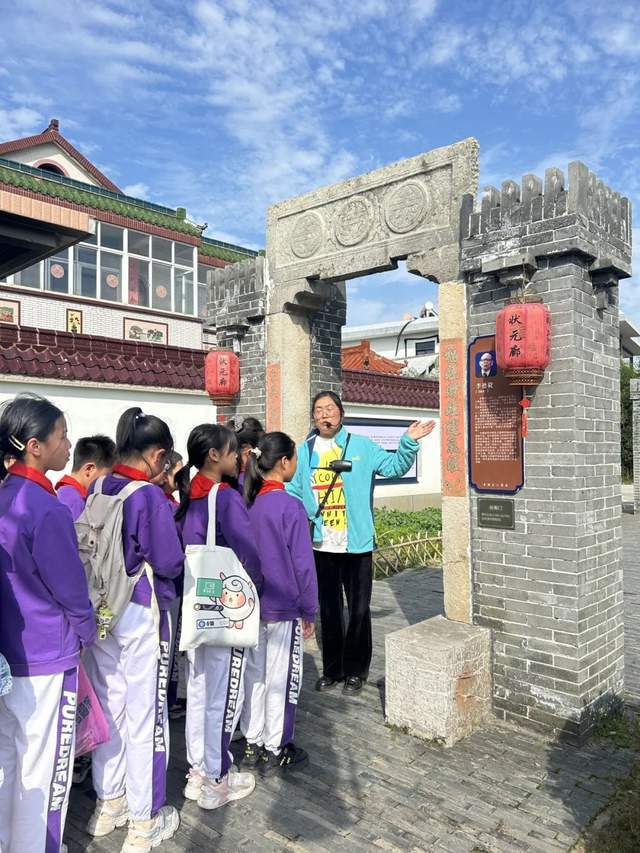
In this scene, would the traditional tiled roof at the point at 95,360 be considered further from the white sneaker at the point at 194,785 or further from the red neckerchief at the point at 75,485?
the white sneaker at the point at 194,785

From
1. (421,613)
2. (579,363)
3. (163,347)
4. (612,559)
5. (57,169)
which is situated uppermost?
(57,169)

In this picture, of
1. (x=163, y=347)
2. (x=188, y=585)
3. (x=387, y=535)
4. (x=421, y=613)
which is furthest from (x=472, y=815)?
(x=163, y=347)

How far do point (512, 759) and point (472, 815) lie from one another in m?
0.67

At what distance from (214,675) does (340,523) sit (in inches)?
68.2

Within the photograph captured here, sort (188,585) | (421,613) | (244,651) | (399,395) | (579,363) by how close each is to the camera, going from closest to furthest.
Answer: (188,585) < (244,651) < (579,363) < (421,613) < (399,395)

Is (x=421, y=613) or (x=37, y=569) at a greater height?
(x=37, y=569)

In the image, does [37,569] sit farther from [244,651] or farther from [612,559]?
[612,559]

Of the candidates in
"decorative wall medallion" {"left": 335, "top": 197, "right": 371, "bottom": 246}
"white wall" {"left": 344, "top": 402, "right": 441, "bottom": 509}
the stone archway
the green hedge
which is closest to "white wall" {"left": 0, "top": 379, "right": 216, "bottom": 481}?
the green hedge

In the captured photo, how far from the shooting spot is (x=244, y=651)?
136 inches

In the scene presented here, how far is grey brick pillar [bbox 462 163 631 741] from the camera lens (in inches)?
157

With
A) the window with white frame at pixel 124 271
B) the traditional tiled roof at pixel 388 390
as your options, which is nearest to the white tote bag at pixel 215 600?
the traditional tiled roof at pixel 388 390

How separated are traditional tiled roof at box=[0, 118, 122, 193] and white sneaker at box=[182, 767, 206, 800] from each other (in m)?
15.3

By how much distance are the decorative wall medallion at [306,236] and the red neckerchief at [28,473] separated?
377 centimetres

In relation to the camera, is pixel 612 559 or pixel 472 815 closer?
pixel 472 815
